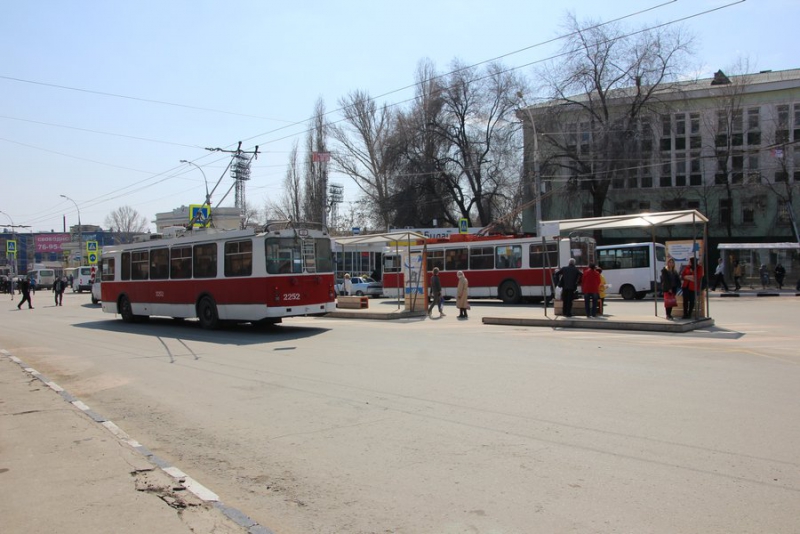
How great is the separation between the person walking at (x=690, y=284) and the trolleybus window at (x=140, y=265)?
17143 mm

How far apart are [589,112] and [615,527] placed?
4259 cm

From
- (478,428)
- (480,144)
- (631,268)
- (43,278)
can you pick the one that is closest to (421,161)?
(480,144)

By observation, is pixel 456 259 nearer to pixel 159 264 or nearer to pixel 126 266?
pixel 159 264

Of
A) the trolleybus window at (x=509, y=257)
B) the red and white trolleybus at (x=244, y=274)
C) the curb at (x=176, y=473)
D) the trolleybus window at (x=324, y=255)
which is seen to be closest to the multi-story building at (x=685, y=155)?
the trolleybus window at (x=509, y=257)

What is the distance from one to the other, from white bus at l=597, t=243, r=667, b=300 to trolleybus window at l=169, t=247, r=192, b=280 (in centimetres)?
1949

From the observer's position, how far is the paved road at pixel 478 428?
447cm

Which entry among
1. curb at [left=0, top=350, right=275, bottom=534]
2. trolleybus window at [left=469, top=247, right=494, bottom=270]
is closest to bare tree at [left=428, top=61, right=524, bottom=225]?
trolleybus window at [left=469, top=247, right=494, bottom=270]

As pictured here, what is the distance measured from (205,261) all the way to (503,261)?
48.7 ft

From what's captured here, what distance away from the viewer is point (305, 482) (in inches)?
205

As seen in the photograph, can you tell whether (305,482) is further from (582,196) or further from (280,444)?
(582,196)

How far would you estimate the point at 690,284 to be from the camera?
15.9 meters

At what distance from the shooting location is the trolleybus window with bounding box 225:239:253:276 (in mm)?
16953

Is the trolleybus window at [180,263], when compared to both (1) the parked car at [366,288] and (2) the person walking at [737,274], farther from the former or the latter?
(2) the person walking at [737,274]

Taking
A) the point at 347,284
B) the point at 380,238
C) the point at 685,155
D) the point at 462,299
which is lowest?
the point at 462,299
